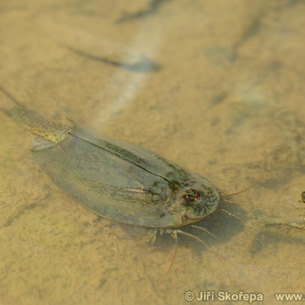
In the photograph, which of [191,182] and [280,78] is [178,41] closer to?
[280,78]

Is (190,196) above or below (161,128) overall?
above

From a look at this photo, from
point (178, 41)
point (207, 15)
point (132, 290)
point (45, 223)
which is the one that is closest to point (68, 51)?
point (178, 41)

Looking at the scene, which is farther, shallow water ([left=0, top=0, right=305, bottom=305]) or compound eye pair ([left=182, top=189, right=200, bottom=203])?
compound eye pair ([left=182, top=189, right=200, bottom=203])

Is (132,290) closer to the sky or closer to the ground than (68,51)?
closer to the ground

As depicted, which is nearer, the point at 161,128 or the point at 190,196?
the point at 190,196

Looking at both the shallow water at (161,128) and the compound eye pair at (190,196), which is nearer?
the shallow water at (161,128)

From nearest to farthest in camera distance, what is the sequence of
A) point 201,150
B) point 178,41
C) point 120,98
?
1. point 201,150
2. point 120,98
3. point 178,41

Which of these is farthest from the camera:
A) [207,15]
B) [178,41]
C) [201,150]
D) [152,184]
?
[207,15]

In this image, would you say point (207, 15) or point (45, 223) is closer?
point (45, 223)
